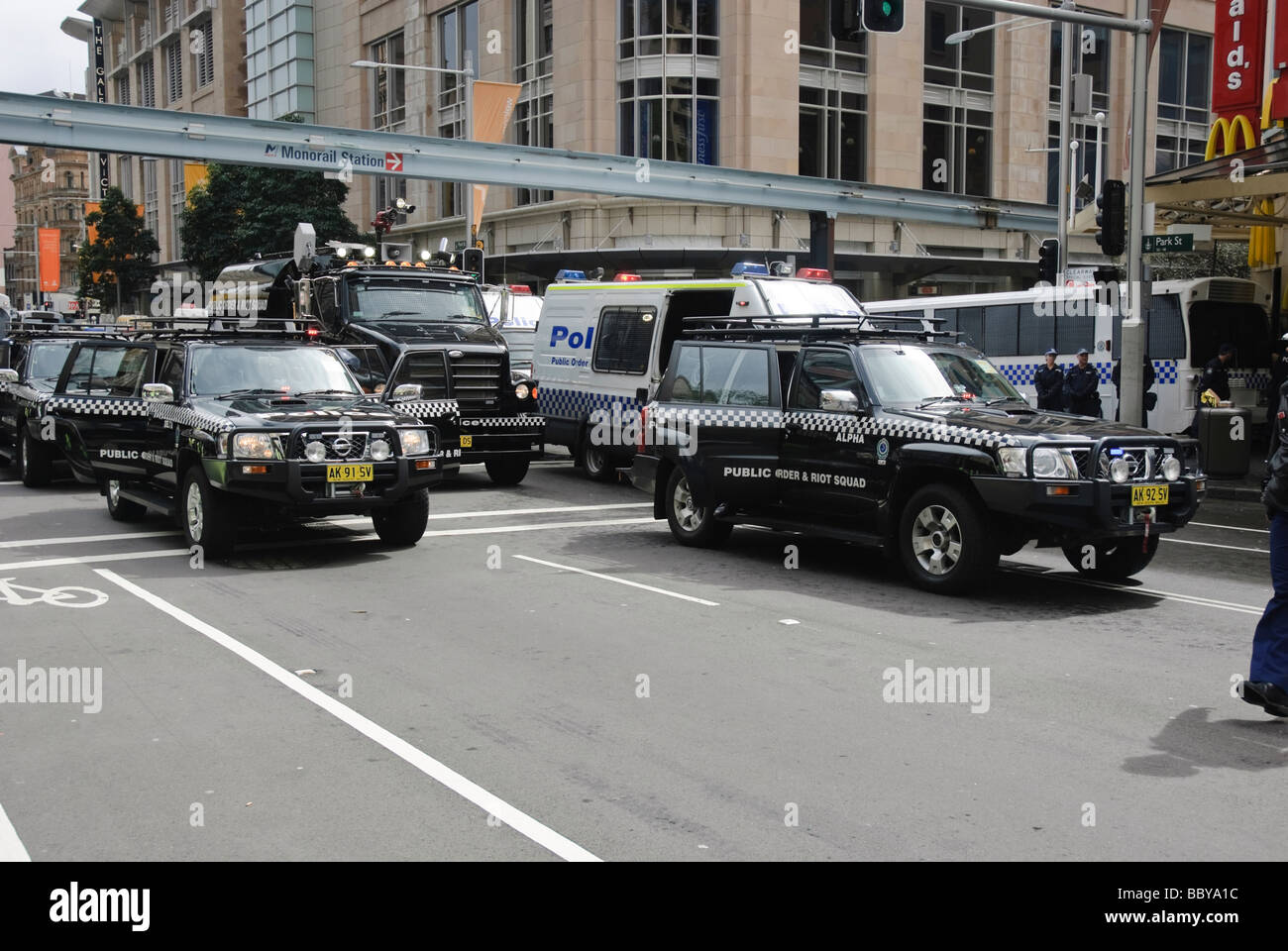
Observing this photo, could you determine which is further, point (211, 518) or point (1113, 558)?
point (211, 518)

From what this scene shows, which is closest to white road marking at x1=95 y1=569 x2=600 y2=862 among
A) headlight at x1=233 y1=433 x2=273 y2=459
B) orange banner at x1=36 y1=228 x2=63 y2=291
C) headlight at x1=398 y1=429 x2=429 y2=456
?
headlight at x1=233 y1=433 x2=273 y2=459

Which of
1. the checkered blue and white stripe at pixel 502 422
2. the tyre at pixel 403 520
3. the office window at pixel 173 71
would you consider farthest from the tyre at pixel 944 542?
the office window at pixel 173 71

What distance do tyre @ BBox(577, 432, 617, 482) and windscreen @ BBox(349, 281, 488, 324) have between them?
7.32 ft

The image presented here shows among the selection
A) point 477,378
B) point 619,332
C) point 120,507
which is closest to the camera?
point 120,507

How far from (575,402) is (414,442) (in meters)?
6.84

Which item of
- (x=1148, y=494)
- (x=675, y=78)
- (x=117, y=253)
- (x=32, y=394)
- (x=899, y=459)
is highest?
(x=675, y=78)

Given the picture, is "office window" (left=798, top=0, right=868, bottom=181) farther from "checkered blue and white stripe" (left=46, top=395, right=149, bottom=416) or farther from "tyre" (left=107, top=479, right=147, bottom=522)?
"tyre" (left=107, top=479, right=147, bottom=522)

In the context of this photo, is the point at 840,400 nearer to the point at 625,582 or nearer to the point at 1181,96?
the point at 625,582

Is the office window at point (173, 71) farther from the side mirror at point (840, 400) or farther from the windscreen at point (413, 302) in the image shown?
the side mirror at point (840, 400)

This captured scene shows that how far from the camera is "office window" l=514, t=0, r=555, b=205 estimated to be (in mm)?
43094

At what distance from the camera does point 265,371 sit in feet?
41.5

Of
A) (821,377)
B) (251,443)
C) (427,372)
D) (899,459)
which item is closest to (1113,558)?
(899,459)

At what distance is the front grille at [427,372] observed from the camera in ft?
54.5

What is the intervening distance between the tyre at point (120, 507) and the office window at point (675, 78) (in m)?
28.4
